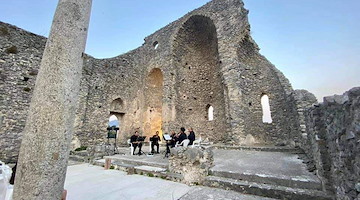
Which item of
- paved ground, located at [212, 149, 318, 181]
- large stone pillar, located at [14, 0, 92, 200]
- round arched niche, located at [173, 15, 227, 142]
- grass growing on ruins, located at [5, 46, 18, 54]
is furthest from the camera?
round arched niche, located at [173, 15, 227, 142]

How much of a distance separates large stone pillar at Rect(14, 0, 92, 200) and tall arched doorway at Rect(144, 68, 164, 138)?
12361 millimetres

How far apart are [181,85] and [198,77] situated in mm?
1852

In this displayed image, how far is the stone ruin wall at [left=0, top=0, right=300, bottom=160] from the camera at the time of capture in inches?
305

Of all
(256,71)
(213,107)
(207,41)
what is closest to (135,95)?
(213,107)

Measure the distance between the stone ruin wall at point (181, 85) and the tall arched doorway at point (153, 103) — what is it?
91mm

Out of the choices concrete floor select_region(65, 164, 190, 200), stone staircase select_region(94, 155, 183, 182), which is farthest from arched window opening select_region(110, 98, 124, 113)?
concrete floor select_region(65, 164, 190, 200)

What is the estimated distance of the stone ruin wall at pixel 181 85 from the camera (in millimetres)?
7738

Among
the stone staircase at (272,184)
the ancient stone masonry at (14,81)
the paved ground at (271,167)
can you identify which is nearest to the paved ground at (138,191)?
the stone staircase at (272,184)

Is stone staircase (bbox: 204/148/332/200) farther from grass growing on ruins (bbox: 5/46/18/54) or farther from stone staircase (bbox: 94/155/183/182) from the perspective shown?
grass growing on ruins (bbox: 5/46/18/54)

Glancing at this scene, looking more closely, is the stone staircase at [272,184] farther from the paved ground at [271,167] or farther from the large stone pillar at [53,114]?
the large stone pillar at [53,114]

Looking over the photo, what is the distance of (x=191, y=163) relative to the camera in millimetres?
3826

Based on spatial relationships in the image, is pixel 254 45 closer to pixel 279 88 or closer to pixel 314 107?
pixel 279 88

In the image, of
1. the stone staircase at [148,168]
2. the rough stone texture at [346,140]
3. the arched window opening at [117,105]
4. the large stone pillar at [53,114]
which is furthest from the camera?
the arched window opening at [117,105]

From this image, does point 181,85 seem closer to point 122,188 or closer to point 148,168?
point 148,168
